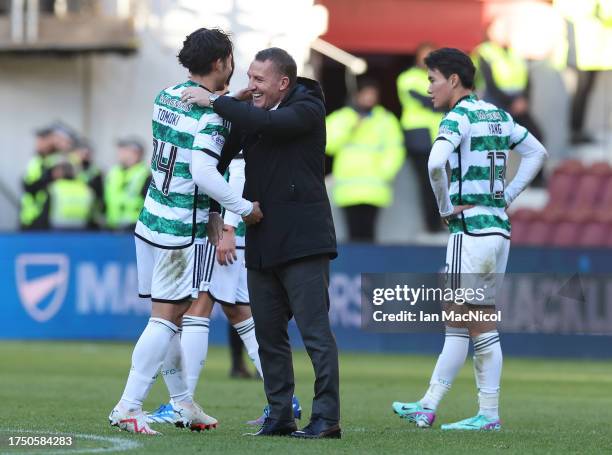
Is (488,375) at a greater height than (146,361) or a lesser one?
lesser

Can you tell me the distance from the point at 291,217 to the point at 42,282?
10533 mm

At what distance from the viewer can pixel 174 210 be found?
8.02 meters

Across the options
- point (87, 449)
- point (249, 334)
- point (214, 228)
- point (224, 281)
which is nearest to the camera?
point (87, 449)

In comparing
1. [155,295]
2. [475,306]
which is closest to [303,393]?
[475,306]

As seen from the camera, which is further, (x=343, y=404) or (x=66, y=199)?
(x=66, y=199)

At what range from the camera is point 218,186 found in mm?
7762

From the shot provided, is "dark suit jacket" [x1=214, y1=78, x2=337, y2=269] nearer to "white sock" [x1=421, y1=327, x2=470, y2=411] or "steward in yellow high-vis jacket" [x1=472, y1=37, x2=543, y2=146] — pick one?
"white sock" [x1=421, y1=327, x2=470, y2=411]

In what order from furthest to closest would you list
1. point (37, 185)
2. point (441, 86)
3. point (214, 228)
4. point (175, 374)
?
point (37, 185)
point (441, 86)
point (175, 374)
point (214, 228)

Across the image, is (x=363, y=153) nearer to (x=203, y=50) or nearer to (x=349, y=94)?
(x=349, y=94)

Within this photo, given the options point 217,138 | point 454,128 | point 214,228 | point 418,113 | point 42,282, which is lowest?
point 42,282

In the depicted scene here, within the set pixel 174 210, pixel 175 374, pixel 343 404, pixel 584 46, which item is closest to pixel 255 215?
pixel 174 210

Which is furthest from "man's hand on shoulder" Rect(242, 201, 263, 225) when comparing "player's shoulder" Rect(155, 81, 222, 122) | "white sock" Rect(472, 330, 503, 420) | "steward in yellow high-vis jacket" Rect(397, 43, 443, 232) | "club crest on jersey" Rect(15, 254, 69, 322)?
"steward in yellow high-vis jacket" Rect(397, 43, 443, 232)

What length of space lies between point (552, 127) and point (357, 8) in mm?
3319

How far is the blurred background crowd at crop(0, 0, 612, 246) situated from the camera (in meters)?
19.3
